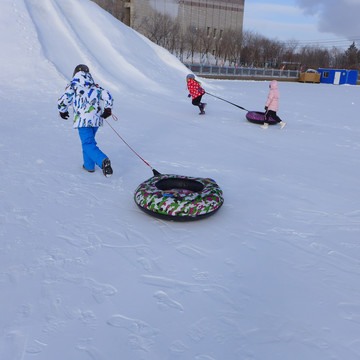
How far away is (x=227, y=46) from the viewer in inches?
1748

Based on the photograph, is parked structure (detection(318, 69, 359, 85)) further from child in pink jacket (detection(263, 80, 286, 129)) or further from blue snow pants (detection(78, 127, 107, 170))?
blue snow pants (detection(78, 127, 107, 170))

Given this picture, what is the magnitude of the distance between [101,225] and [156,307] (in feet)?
4.65

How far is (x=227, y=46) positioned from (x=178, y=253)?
4516 cm

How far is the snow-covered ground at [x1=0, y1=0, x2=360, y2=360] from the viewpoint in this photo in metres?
2.21

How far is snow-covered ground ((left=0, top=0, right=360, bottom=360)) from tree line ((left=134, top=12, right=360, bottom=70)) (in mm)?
35646

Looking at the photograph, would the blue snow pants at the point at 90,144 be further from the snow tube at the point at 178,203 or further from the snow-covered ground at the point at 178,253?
the snow tube at the point at 178,203

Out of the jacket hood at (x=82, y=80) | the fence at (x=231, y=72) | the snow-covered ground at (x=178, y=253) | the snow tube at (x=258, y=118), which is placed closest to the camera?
the snow-covered ground at (x=178, y=253)

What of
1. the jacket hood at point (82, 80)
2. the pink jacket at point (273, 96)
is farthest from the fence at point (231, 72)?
the jacket hood at point (82, 80)

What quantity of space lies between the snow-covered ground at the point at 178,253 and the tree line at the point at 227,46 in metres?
35.6

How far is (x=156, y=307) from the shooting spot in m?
2.47

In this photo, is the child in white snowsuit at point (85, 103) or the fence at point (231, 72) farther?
the fence at point (231, 72)

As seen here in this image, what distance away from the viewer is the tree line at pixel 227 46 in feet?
132

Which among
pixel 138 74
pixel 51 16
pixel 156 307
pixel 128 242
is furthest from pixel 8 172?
pixel 51 16

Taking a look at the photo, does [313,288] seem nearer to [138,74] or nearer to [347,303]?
[347,303]
